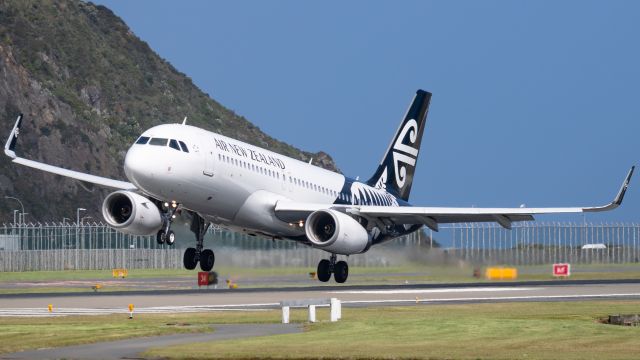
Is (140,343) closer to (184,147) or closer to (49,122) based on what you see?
(184,147)

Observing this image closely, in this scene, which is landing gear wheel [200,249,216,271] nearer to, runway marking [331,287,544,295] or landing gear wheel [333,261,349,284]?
runway marking [331,287,544,295]

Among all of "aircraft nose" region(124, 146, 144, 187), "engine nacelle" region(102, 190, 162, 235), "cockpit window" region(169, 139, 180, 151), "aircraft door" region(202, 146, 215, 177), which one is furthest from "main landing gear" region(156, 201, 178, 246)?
"aircraft nose" region(124, 146, 144, 187)

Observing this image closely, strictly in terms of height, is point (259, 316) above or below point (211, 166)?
below

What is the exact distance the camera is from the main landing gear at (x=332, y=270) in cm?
6122

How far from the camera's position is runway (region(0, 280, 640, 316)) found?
162ft

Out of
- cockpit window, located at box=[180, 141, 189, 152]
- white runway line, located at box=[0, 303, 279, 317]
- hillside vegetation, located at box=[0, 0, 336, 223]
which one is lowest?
white runway line, located at box=[0, 303, 279, 317]

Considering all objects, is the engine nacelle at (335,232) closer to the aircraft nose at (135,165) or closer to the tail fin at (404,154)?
the aircraft nose at (135,165)

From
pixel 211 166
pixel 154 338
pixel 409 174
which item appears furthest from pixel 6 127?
pixel 154 338

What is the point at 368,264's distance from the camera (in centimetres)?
8688

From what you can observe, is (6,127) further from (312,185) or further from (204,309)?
(204,309)

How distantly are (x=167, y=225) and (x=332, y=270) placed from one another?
38.8 feet

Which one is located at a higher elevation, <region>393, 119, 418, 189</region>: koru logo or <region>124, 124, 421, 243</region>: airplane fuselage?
<region>393, 119, 418, 189</region>: koru logo

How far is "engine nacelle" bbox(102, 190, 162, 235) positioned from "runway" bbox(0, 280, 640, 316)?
3.13 meters

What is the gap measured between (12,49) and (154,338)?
15527cm
